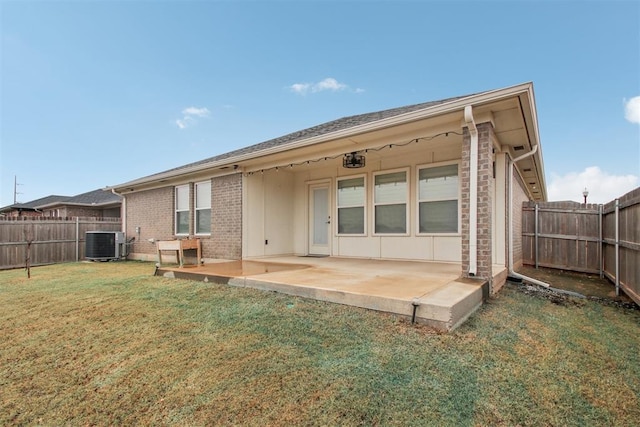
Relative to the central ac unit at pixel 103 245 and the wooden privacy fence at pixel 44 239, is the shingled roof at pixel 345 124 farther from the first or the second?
the wooden privacy fence at pixel 44 239

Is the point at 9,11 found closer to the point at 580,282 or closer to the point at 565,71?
the point at 580,282

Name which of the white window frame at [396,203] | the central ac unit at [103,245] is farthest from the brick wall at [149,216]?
the white window frame at [396,203]

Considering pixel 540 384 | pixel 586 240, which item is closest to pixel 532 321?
pixel 540 384

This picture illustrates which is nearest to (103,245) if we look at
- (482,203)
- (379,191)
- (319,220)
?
(319,220)

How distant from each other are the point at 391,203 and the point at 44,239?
38.2 ft

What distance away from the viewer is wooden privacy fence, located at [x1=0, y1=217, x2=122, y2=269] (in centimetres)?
970

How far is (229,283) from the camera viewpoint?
4969mm

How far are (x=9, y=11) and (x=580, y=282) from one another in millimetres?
15693

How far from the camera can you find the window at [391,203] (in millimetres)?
7055

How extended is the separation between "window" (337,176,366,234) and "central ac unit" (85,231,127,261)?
8210 millimetres

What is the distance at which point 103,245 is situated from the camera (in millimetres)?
10562

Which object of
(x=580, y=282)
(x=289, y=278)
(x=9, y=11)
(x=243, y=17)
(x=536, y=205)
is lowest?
(x=580, y=282)

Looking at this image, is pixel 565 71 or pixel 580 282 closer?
pixel 580 282

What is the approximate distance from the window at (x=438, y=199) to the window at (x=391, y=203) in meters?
0.39
